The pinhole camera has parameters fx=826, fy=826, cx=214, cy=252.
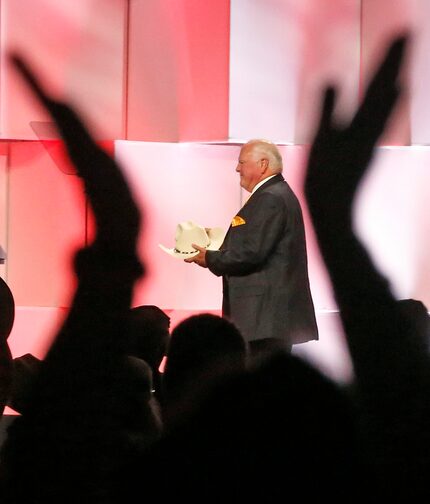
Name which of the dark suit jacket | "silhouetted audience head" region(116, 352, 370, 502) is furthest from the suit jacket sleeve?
"silhouetted audience head" region(116, 352, 370, 502)

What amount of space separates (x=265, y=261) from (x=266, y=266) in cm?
2

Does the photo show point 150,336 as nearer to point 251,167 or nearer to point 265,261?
point 265,261

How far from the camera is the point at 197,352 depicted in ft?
5.13

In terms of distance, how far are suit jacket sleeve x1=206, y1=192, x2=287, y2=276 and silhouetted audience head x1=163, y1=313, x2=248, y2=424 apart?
652 mm

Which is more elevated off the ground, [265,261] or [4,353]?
[265,261]

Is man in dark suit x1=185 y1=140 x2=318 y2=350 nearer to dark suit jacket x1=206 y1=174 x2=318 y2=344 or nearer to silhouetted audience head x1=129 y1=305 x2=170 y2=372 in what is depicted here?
dark suit jacket x1=206 y1=174 x2=318 y2=344

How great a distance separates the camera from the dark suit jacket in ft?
7.52

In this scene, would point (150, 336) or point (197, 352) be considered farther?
point (150, 336)

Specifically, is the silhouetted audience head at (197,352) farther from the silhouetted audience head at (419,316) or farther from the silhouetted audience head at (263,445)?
the silhouetted audience head at (419,316)

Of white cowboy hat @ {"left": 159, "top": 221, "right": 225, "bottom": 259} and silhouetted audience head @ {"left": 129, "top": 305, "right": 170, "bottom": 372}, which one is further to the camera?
white cowboy hat @ {"left": 159, "top": 221, "right": 225, "bottom": 259}

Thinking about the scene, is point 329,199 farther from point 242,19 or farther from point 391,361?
point 391,361

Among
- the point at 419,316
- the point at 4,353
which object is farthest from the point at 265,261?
the point at 4,353

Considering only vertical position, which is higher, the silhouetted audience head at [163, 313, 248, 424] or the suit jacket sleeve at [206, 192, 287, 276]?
the suit jacket sleeve at [206, 192, 287, 276]

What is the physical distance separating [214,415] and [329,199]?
6.82ft
